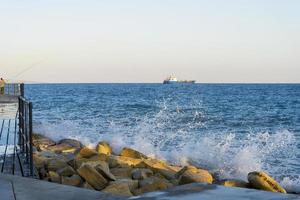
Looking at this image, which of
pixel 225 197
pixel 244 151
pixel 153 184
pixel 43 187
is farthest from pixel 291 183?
pixel 225 197

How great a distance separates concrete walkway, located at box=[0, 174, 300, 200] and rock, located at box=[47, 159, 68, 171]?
3.96 m

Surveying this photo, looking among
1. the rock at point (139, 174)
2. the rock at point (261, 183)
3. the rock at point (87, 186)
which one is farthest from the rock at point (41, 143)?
the rock at point (261, 183)

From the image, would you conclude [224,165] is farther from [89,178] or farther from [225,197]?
[225,197]

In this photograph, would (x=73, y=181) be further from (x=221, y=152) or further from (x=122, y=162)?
(x=221, y=152)

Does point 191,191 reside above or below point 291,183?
above

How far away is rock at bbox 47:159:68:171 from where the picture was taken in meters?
9.41

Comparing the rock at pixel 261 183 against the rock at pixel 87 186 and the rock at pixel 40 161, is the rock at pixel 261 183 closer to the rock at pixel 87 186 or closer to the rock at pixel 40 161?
the rock at pixel 87 186

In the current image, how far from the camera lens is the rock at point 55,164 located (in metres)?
9.41

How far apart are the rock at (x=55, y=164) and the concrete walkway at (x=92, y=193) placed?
3.96 meters

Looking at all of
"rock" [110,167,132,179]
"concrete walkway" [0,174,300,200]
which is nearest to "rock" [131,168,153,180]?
"rock" [110,167,132,179]

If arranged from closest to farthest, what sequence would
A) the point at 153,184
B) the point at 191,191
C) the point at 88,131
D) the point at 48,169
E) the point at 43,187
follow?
1. the point at 191,191
2. the point at 43,187
3. the point at 153,184
4. the point at 48,169
5. the point at 88,131

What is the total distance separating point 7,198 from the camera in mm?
4469

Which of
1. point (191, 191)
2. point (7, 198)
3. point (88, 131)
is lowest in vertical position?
point (88, 131)

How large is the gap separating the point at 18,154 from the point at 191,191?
5.65 meters
